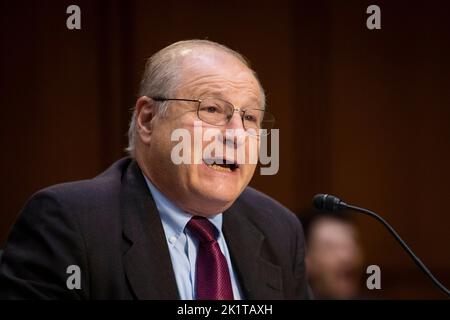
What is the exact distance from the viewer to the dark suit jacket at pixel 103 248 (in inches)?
61.1

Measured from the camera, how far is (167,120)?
1.77 meters

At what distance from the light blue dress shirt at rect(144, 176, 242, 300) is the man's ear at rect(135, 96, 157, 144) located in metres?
0.11

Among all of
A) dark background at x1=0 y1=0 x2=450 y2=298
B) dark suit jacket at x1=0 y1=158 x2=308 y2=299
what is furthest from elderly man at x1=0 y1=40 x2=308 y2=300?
dark background at x1=0 y1=0 x2=450 y2=298

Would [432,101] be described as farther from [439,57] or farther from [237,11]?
[237,11]

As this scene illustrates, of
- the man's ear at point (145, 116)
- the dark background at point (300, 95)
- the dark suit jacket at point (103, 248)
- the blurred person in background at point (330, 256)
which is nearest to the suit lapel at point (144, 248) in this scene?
the dark suit jacket at point (103, 248)

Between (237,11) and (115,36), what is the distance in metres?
0.57

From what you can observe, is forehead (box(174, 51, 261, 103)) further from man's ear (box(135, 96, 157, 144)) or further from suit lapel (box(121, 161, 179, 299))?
suit lapel (box(121, 161, 179, 299))

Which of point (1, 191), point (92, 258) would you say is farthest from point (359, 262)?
point (92, 258)

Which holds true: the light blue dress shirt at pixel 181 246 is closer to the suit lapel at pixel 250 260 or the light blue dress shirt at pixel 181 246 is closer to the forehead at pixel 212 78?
the suit lapel at pixel 250 260

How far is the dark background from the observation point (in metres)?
2.92

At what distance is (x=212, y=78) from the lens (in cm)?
176

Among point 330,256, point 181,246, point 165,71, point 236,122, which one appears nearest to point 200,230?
point 181,246

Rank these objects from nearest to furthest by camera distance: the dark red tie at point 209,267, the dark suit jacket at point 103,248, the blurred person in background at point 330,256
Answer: the dark suit jacket at point 103,248, the dark red tie at point 209,267, the blurred person in background at point 330,256

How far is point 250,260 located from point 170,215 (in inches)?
8.9
